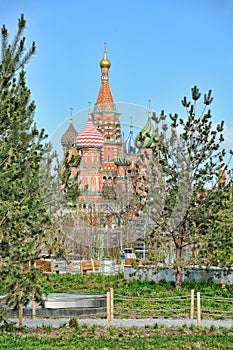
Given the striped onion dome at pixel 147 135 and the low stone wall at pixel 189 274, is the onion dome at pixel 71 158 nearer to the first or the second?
the striped onion dome at pixel 147 135

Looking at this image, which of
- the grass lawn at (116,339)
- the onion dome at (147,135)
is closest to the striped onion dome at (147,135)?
the onion dome at (147,135)

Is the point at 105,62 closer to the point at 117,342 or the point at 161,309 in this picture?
the point at 161,309

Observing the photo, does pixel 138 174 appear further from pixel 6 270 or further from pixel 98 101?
pixel 98 101

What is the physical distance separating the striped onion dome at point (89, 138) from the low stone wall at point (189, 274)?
26.5 metres

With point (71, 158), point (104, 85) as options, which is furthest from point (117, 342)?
point (104, 85)

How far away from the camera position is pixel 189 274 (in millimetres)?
18516

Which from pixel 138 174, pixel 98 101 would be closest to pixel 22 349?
pixel 138 174

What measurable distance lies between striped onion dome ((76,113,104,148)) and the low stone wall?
26514 millimetres

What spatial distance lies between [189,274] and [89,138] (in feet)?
93.9

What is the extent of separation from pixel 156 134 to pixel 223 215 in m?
2.91

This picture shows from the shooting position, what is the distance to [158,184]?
18578 mm

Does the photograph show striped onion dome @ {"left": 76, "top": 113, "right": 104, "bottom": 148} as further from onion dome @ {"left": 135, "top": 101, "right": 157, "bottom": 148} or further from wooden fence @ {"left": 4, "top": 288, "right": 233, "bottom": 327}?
wooden fence @ {"left": 4, "top": 288, "right": 233, "bottom": 327}

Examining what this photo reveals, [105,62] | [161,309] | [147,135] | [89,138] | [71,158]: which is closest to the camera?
[161,309]

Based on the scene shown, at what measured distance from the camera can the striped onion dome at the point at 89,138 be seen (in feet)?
151
